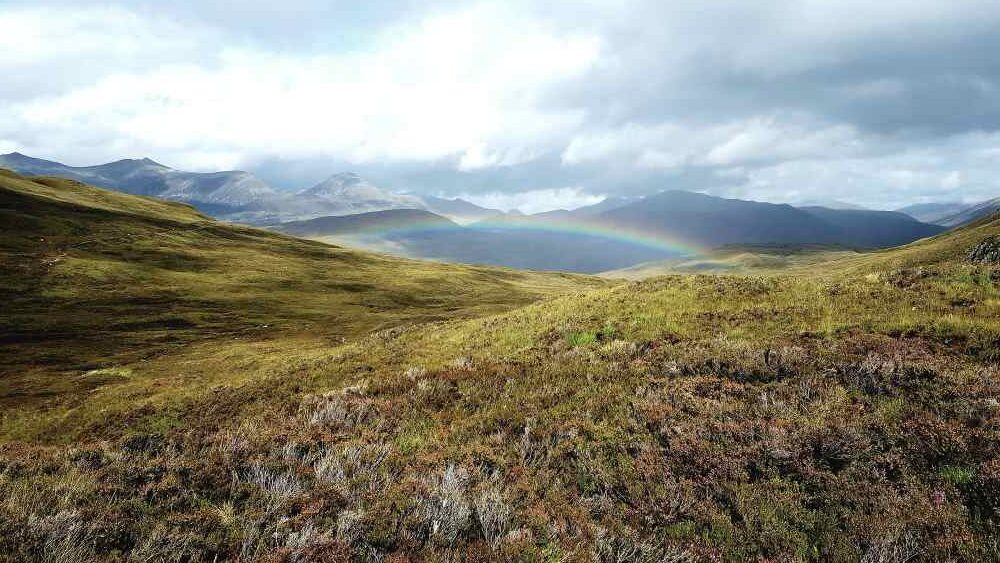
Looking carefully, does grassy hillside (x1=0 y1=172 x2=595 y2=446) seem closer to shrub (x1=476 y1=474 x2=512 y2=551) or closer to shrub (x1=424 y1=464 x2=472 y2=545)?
shrub (x1=424 y1=464 x2=472 y2=545)

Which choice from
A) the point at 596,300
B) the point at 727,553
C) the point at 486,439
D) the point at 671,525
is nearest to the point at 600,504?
the point at 671,525

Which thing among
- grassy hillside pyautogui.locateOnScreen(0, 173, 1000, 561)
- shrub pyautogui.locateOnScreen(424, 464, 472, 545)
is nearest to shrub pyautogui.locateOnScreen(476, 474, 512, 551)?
grassy hillside pyautogui.locateOnScreen(0, 173, 1000, 561)

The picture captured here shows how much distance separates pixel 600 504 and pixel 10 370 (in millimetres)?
49561

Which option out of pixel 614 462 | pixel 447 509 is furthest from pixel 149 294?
pixel 614 462

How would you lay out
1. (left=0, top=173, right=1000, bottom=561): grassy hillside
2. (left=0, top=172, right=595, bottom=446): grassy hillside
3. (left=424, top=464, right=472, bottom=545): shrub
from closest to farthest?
(left=0, top=173, right=1000, bottom=561): grassy hillside → (left=424, top=464, right=472, bottom=545): shrub → (left=0, top=172, right=595, bottom=446): grassy hillside

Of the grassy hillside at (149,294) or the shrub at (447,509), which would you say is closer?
the shrub at (447,509)

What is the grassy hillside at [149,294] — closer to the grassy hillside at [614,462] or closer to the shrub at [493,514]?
the grassy hillside at [614,462]

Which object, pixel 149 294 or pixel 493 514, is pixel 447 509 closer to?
pixel 493 514

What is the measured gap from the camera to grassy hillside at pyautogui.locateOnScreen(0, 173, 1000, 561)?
6121 mm

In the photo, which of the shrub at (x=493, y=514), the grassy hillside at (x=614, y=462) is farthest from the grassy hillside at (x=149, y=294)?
the shrub at (x=493, y=514)

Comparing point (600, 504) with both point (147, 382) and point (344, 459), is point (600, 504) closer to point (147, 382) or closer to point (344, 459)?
point (344, 459)

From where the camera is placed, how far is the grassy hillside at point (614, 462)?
20.1ft

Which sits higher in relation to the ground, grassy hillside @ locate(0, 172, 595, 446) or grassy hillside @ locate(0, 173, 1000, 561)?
grassy hillside @ locate(0, 173, 1000, 561)

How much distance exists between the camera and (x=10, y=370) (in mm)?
37125
